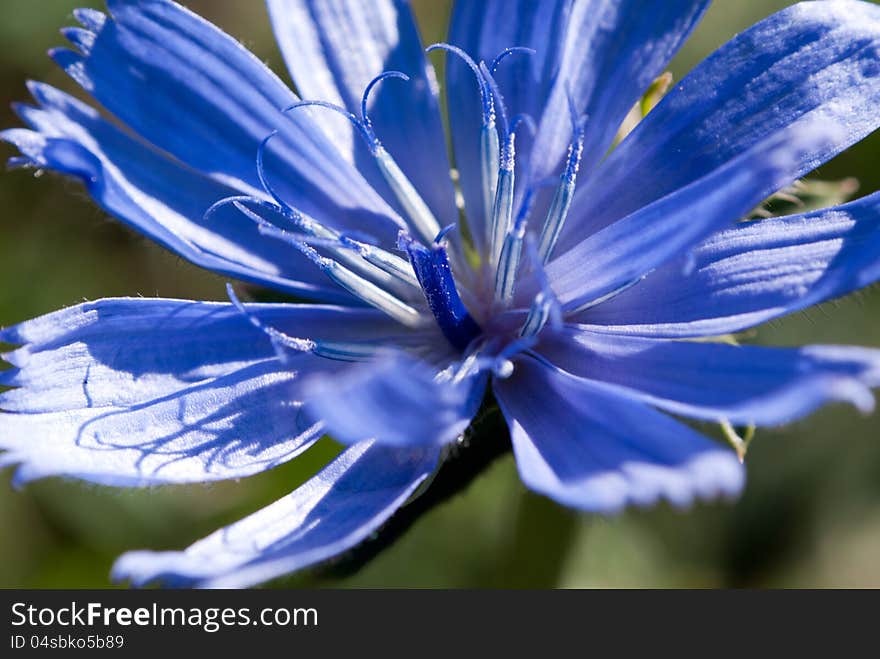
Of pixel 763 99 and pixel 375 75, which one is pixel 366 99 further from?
pixel 763 99

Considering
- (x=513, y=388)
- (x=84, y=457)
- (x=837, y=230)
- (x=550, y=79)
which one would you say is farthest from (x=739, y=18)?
(x=84, y=457)

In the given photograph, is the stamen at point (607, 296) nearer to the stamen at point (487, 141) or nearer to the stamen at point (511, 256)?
the stamen at point (511, 256)

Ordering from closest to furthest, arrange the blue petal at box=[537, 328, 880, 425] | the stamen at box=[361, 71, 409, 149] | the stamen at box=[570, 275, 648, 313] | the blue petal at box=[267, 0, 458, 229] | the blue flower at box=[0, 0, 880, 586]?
1. the blue petal at box=[537, 328, 880, 425]
2. the blue flower at box=[0, 0, 880, 586]
3. the stamen at box=[570, 275, 648, 313]
4. the stamen at box=[361, 71, 409, 149]
5. the blue petal at box=[267, 0, 458, 229]

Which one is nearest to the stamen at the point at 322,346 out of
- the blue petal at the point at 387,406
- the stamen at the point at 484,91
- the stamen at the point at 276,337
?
the stamen at the point at 276,337

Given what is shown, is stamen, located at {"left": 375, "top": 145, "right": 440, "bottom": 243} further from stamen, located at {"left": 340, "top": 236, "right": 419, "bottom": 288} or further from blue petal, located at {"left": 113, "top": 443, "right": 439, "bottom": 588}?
blue petal, located at {"left": 113, "top": 443, "right": 439, "bottom": 588}

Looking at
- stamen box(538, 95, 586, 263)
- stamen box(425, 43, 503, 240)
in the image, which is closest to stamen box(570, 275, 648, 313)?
stamen box(538, 95, 586, 263)

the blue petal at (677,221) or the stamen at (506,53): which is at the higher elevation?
the stamen at (506,53)
